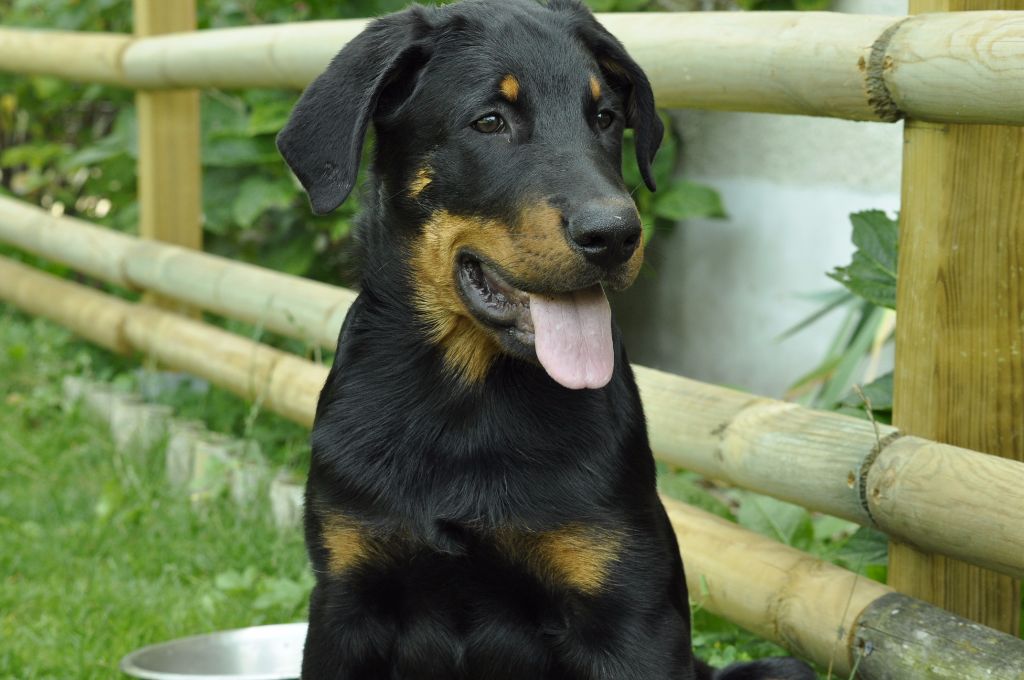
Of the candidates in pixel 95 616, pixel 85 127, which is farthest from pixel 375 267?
pixel 85 127

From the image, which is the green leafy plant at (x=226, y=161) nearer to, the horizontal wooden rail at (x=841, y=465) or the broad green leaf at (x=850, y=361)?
the broad green leaf at (x=850, y=361)

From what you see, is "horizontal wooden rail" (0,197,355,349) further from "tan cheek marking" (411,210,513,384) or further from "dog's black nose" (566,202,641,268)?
"dog's black nose" (566,202,641,268)

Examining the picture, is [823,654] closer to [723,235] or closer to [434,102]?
[434,102]

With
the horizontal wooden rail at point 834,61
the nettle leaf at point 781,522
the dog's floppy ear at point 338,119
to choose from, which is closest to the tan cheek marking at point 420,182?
the dog's floppy ear at point 338,119

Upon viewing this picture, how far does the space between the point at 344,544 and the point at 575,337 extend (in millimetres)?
631

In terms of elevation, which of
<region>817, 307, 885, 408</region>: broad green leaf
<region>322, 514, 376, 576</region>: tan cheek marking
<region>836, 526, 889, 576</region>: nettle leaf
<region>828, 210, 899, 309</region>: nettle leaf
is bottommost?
<region>817, 307, 885, 408</region>: broad green leaf

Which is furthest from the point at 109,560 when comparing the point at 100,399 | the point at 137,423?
the point at 100,399

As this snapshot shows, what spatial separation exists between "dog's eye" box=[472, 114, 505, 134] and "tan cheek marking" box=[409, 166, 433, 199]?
0.14 m

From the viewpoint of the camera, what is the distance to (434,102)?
2.77m

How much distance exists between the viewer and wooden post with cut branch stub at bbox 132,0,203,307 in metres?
6.04

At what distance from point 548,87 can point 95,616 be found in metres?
2.25

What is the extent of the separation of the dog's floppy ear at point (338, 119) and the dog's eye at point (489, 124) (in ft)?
0.69

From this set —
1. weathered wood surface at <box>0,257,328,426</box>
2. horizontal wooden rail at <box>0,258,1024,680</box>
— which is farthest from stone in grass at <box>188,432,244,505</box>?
horizontal wooden rail at <box>0,258,1024,680</box>

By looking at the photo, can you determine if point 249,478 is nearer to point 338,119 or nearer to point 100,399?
point 100,399
